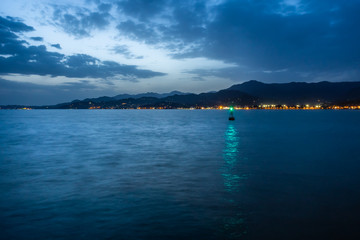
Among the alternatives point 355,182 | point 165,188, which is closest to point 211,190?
point 165,188

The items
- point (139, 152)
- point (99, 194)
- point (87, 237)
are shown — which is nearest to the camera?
point (87, 237)

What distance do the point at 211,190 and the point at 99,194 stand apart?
20.8 ft

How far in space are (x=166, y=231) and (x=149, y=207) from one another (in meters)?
2.64

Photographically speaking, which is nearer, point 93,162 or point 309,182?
point 309,182

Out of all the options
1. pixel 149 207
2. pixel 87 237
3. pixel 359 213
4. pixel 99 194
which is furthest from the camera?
pixel 99 194

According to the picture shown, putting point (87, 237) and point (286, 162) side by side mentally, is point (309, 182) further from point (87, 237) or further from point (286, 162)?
point (87, 237)

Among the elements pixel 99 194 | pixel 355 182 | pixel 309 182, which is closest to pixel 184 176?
pixel 99 194

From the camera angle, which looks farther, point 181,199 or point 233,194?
point 233,194

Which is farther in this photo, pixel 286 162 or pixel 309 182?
pixel 286 162

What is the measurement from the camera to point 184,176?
1944 centimetres

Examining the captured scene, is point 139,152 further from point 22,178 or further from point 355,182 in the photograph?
point 355,182

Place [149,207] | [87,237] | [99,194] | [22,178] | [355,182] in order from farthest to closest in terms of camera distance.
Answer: [22,178] → [355,182] → [99,194] → [149,207] → [87,237]

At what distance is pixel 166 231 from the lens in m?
10.5

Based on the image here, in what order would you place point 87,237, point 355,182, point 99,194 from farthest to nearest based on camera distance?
point 355,182 → point 99,194 → point 87,237
